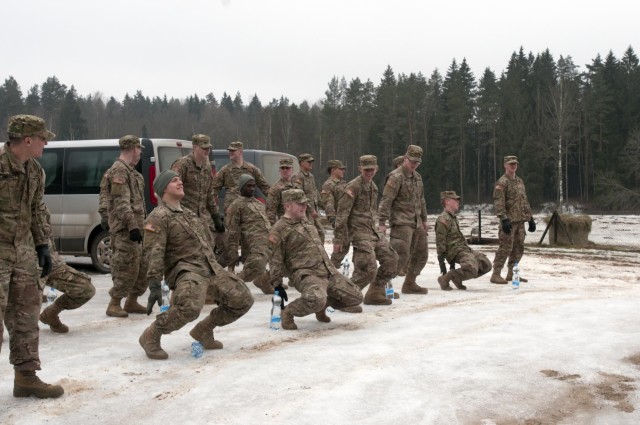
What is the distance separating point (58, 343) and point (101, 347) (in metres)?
0.54

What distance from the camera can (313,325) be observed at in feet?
24.6

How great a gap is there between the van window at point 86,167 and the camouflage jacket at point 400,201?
501cm

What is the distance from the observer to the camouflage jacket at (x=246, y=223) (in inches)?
382

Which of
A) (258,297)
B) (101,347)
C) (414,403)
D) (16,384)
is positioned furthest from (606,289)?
(16,384)

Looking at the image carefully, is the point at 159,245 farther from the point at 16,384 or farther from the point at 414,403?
the point at 414,403

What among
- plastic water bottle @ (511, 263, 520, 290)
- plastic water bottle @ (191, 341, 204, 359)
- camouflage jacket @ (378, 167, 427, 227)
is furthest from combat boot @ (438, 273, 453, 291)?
plastic water bottle @ (191, 341, 204, 359)

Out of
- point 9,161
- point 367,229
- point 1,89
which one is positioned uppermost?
point 1,89

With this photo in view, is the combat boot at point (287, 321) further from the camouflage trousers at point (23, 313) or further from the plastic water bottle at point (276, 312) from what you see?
the camouflage trousers at point (23, 313)

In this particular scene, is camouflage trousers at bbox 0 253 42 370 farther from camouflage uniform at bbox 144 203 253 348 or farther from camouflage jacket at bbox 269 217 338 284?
camouflage jacket at bbox 269 217 338 284

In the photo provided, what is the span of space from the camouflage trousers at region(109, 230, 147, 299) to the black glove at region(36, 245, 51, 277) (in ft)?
9.74

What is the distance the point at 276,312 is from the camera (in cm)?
700

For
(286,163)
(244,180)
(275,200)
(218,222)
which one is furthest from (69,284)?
(286,163)

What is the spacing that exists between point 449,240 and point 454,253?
213mm

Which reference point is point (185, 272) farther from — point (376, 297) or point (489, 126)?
point (489, 126)
